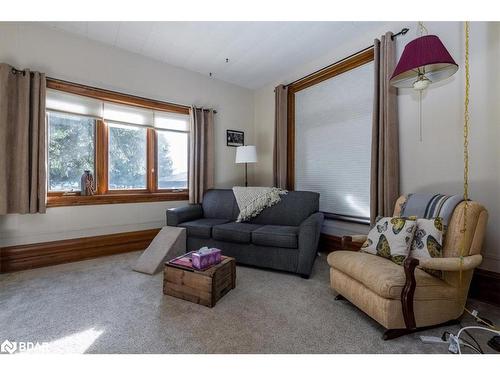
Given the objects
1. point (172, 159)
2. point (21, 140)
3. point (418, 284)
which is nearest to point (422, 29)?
point (418, 284)

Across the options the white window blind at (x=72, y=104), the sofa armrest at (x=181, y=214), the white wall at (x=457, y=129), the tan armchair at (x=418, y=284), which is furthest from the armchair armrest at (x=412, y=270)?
the white window blind at (x=72, y=104)

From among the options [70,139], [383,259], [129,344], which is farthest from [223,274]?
[70,139]

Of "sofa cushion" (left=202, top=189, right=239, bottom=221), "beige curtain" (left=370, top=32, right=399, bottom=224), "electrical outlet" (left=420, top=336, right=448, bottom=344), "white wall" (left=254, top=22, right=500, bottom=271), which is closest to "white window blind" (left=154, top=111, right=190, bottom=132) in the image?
"sofa cushion" (left=202, top=189, right=239, bottom=221)

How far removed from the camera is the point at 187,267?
197 cm

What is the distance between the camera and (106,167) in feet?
10.4

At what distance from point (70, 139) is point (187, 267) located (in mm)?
2289

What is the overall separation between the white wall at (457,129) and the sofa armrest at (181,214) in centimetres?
254

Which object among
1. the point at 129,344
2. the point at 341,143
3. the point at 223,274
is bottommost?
the point at 129,344

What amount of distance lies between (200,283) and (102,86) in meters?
2.76

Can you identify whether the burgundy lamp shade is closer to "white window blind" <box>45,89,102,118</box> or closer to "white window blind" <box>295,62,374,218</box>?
"white window blind" <box>295,62,374,218</box>

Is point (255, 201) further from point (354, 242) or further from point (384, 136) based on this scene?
point (384, 136)

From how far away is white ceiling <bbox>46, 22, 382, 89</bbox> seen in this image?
107 inches

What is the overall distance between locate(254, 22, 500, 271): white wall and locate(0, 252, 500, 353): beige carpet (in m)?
0.97
